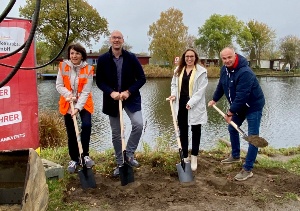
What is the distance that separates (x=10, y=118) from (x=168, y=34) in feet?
161

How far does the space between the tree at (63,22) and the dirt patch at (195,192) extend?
40.0 m

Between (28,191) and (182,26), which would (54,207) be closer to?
(28,191)

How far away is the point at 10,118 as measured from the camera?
5527 mm

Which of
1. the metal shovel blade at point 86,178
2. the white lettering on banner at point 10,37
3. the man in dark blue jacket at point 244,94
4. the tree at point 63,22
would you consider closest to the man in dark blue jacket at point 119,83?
the metal shovel blade at point 86,178

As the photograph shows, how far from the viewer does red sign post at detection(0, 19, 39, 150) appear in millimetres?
5297

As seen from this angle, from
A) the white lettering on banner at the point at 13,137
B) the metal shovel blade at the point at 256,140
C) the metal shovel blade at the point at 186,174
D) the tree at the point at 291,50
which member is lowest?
the metal shovel blade at the point at 186,174

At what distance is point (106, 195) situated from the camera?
14.4ft

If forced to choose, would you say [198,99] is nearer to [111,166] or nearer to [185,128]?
[185,128]

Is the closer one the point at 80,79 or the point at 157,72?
the point at 80,79

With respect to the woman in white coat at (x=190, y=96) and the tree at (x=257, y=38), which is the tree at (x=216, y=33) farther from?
the woman in white coat at (x=190, y=96)

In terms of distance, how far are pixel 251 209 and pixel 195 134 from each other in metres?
1.50

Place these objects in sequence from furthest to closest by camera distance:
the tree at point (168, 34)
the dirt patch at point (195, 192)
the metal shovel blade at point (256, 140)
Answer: the tree at point (168, 34) → the metal shovel blade at point (256, 140) → the dirt patch at point (195, 192)

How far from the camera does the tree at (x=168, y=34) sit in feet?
174

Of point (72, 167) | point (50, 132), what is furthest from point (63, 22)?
point (72, 167)
